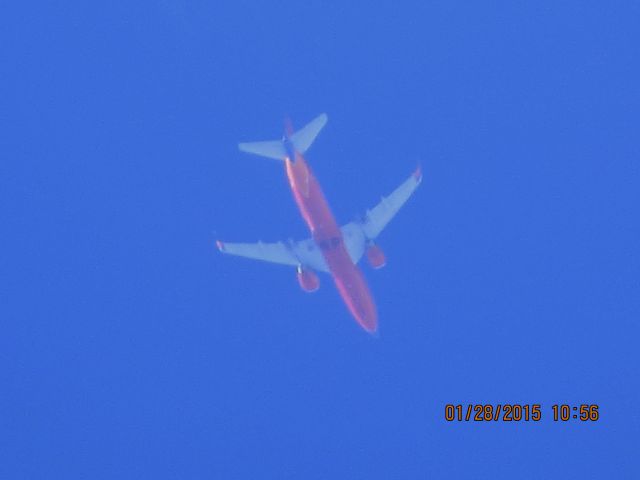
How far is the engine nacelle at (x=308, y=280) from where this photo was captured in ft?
145

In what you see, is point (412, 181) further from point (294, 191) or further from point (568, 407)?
point (568, 407)

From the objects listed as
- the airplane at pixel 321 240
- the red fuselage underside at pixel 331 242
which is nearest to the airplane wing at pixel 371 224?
the airplane at pixel 321 240

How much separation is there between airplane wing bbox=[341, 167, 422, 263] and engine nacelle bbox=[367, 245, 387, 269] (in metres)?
0.47

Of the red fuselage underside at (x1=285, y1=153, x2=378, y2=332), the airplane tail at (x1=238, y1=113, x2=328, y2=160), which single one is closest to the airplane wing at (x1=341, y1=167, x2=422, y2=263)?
the red fuselage underside at (x1=285, y1=153, x2=378, y2=332)

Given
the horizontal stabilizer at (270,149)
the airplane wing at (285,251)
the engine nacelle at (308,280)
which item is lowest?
the engine nacelle at (308,280)

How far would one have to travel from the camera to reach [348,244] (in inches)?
1770

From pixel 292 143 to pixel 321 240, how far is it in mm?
4202

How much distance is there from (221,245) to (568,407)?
1945 cm

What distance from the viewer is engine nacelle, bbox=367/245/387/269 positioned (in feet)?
147

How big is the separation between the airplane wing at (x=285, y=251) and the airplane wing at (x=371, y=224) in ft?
5.04

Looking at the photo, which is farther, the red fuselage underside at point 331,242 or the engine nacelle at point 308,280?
the engine nacelle at point 308,280

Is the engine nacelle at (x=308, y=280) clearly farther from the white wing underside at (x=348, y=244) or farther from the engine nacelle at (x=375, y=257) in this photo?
the engine nacelle at (x=375, y=257)

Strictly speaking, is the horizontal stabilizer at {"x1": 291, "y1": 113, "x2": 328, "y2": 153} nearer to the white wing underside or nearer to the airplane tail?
the airplane tail

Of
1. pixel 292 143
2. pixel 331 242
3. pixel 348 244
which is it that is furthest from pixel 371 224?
pixel 292 143
